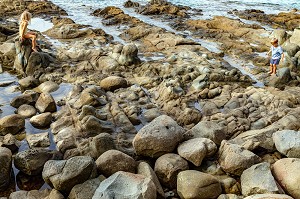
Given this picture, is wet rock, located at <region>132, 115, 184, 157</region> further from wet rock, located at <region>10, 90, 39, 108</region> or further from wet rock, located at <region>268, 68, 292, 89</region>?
wet rock, located at <region>268, 68, 292, 89</region>

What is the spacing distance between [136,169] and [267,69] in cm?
1191

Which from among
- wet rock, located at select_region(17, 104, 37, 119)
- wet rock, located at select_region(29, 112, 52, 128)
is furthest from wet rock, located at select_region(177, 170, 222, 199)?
wet rock, located at select_region(17, 104, 37, 119)

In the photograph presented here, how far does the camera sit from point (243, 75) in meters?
15.9

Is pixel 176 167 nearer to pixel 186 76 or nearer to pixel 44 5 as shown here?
pixel 186 76

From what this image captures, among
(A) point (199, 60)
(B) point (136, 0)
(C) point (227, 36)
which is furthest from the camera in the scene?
(B) point (136, 0)

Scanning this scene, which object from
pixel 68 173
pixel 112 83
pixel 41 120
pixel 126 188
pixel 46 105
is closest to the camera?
pixel 126 188

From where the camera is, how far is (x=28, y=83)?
47.0 feet

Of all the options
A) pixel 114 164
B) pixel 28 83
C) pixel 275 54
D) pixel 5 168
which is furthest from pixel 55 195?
pixel 275 54

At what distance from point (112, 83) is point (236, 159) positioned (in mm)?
7381

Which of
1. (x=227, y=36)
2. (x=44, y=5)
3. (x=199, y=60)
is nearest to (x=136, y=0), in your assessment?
(x=44, y=5)

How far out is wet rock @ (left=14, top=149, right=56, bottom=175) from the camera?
8.48 meters

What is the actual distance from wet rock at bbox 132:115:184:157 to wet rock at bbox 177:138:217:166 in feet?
0.98

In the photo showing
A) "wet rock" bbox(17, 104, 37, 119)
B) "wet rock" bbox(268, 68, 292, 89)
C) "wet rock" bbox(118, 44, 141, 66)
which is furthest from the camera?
"wet rock" bbox(118, 44, 141, 66)

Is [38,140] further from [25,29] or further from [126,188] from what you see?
[25,29]
